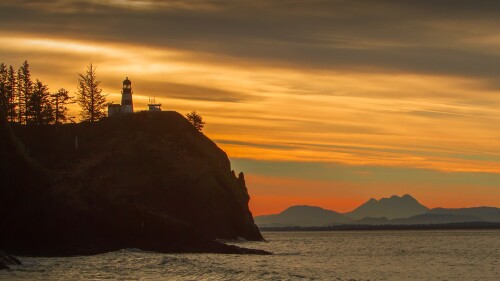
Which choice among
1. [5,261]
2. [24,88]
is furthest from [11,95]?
[5,261]

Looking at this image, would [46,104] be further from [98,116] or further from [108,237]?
[108,237]

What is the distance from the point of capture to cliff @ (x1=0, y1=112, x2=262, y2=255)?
338 feet

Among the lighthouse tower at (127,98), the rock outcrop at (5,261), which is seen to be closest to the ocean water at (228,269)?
the rock outcrop at (5,261)

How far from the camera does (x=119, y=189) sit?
136 metres

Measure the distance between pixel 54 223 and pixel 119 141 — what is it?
4381cm

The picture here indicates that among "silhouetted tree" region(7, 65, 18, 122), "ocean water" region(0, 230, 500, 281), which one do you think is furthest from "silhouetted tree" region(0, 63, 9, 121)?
"ocean water" region(0, 230, 500, 281)

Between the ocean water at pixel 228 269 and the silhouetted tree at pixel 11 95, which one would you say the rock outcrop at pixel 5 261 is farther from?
the silhouetted tree at pixel 11 95

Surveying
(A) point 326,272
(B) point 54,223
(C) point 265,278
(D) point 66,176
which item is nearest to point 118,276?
(C) point 265,278

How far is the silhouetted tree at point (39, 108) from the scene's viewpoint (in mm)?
157750

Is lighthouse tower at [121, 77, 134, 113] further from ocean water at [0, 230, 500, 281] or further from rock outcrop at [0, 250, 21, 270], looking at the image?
rock outcrop at [0, 250, 21, 270]

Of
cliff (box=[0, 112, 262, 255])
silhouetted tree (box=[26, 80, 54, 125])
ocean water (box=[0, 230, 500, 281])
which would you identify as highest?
silhouetted tree (box=[26, 80, 54, 125])

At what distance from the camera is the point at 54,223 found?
4097 inches

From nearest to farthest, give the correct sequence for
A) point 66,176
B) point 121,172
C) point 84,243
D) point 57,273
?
point 57,273 < point 84,243 < point 66,176 < point 121,172

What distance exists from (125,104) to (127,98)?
5.63ft
